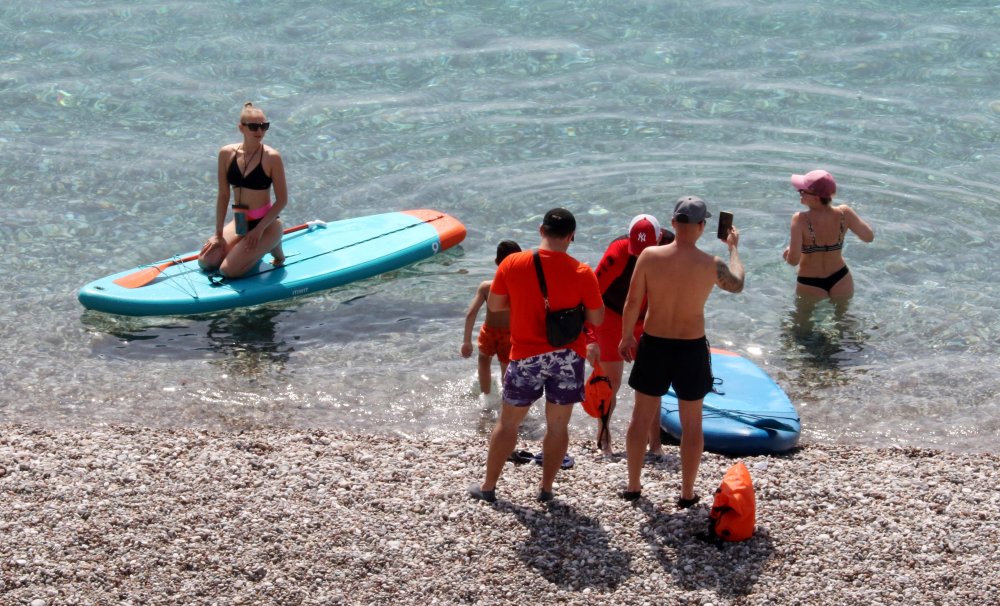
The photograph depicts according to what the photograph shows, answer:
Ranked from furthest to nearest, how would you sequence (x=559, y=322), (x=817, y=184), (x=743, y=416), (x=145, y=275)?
1. (x=145, y=275)
2. (x=817, y=184)
3. (x=743, y=416)
4. (x=559, y=322)

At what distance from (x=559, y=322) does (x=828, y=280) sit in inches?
172

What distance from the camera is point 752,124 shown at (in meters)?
14.3

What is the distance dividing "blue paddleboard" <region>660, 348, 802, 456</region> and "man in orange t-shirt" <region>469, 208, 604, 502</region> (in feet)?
5.35

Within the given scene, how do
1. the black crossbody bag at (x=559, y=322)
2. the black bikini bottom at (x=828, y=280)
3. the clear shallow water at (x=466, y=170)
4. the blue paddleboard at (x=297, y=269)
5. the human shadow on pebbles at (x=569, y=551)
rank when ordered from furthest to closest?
1. the blue paddleboard at (x=297, y=269)
2. the black bikini bottom at (x=828, y=280)
3. the clear shallow water at (x=466, y=170)
4. the black crossbody bag at (x=559, y=322)
5. the human shadow on pebbles at (x=569, y=551)

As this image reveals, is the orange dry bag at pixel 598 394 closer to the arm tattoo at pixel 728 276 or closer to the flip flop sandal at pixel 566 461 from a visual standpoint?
the flip flop sandal at pixel 566 461

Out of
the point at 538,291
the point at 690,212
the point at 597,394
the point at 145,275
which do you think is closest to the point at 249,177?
the point at 145,275

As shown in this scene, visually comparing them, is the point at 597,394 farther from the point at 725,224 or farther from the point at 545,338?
the point at 725,224

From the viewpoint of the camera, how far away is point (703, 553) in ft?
18.2

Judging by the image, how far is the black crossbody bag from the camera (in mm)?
5672

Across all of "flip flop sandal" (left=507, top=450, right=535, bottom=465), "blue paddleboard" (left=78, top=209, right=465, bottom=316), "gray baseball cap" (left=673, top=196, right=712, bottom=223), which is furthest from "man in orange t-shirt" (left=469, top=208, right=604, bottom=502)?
"blue paddleboard" (left=78, top=209, right=465, bottom=316)

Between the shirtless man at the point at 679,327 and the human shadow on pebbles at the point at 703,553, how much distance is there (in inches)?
10.0

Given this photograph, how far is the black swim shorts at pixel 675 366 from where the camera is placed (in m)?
5.81

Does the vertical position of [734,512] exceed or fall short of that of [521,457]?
it exceeds it

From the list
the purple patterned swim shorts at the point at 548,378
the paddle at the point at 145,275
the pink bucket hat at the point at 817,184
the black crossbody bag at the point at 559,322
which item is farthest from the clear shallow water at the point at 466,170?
the black crossbody bag at the point at 559,322
